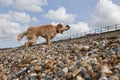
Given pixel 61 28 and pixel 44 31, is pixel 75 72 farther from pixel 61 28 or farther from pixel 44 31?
pixel 61 28

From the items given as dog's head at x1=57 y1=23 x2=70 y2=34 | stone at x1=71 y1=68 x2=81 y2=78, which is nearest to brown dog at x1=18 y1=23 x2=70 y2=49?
dog's head at x1=57 y1=23 x2=70 y2=34

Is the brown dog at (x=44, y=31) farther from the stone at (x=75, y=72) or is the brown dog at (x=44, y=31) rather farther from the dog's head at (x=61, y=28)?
the stone at (x=75, y=72)

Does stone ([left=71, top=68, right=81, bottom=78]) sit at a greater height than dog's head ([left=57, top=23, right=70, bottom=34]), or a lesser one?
lesser

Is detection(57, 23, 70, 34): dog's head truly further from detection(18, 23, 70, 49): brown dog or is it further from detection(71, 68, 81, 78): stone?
detection(71, 68, 81, 78): stone

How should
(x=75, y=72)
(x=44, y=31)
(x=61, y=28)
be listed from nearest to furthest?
(x=75, y=72)
(x=44, y=31)
(x=61, y=28)

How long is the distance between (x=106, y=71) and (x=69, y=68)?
1150 mm

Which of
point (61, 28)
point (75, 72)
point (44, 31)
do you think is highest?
point (61, 28)

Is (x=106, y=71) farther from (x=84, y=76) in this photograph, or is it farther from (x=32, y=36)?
(x=32, y=36)

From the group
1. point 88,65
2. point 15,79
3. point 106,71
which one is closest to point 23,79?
point 15,79

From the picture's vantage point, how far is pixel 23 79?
9.11m

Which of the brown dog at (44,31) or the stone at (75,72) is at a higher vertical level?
the brown dog at (44,31)

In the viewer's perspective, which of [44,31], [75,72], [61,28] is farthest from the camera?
[61,28]

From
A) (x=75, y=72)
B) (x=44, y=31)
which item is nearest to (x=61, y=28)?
(x=44, y=31)

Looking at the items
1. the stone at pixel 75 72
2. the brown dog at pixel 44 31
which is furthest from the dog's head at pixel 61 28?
the stone at pixel 75 72
